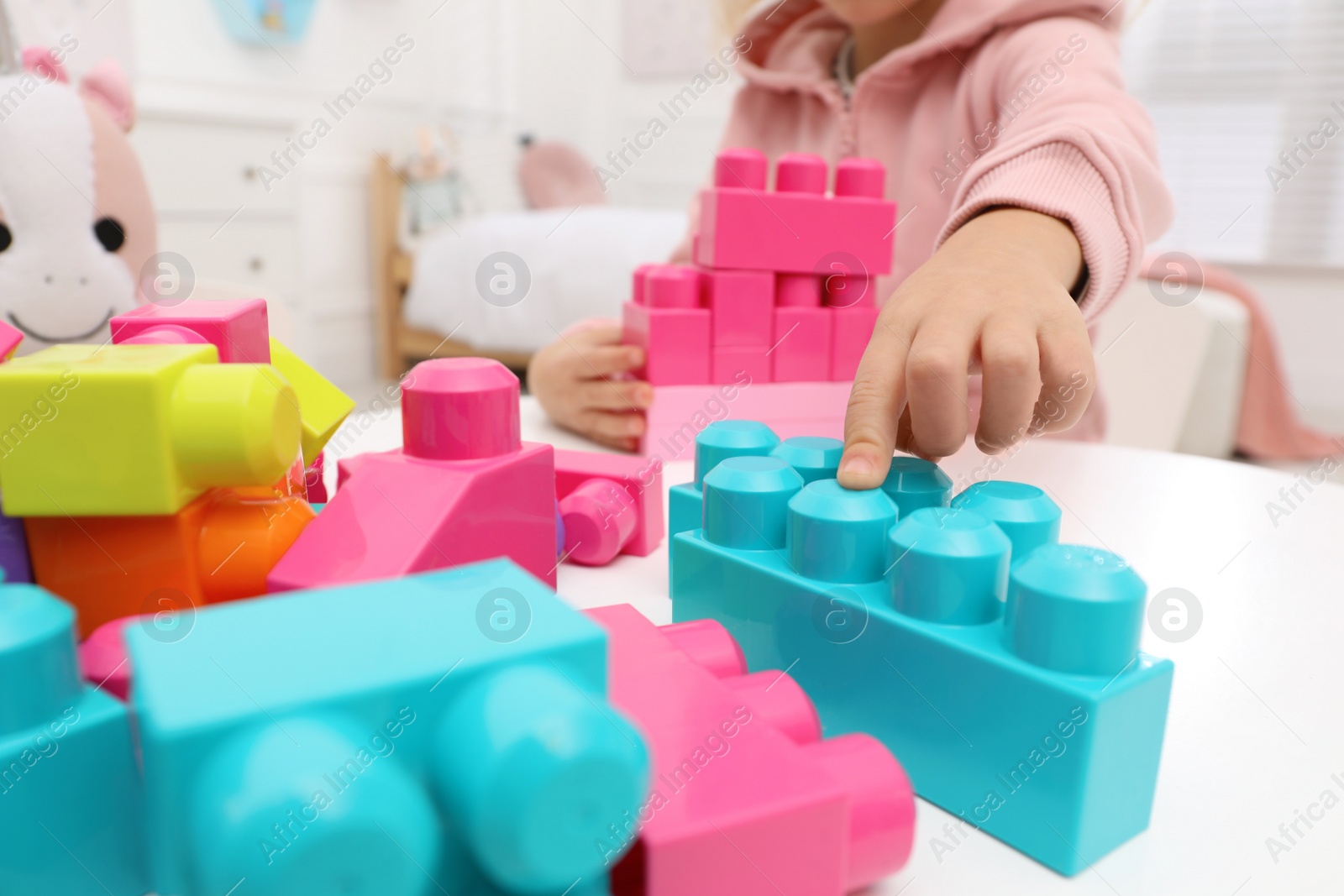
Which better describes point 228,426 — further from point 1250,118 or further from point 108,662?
point 1250,118

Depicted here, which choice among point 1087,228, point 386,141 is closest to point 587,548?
point 1087,228

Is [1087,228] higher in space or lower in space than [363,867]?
higher

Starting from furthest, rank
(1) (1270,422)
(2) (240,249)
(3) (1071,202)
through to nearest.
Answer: (1) (1270,422), (2) (240,249), (3) (1071,202)

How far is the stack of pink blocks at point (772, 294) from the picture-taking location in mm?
659

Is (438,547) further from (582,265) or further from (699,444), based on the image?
(582,265)

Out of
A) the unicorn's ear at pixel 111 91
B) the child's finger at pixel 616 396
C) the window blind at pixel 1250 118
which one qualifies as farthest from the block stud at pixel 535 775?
the window blind at pixel 1250 118

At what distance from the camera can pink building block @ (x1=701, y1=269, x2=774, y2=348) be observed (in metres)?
0.67

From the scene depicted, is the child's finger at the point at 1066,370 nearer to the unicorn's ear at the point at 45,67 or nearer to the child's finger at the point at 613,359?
the child's finger at the point at 613,359

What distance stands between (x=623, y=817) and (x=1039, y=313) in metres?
0.34

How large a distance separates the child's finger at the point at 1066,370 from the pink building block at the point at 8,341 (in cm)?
41

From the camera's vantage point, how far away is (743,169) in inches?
26.1

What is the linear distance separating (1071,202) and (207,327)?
50cm

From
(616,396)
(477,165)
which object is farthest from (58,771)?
(477,165)

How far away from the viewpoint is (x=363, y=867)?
0.18 metres
